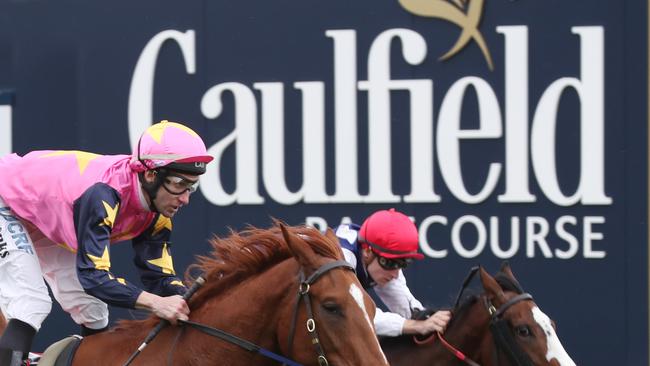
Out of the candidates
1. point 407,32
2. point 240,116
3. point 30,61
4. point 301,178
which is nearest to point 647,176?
point 407,32

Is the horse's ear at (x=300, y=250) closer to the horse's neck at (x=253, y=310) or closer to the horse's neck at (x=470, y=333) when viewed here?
the horse's neck at (x=253, y=310)

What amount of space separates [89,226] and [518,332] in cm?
175

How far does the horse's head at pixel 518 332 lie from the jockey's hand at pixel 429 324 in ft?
0.61

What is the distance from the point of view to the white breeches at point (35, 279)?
373cm

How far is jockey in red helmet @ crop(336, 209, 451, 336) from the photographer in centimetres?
446

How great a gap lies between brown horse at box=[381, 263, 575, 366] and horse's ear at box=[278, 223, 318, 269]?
51.3 inches

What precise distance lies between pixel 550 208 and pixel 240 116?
6.08 ft

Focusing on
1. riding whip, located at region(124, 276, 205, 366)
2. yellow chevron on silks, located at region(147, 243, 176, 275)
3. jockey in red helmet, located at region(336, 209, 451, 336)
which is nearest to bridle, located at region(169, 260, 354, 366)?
riding whip, located at region(124, 276, 205, 366)

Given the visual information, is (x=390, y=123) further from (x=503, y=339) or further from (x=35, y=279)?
(x=35, y=279)

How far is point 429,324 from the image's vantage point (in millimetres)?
4445

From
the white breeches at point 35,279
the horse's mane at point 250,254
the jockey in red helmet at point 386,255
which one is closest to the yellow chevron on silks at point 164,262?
the white breeches at point 35,279

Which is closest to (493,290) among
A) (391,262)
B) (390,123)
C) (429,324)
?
(429,324)

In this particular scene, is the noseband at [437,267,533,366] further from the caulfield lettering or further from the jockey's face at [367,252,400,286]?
the caulfield lettering

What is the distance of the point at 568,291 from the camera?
5918mm
